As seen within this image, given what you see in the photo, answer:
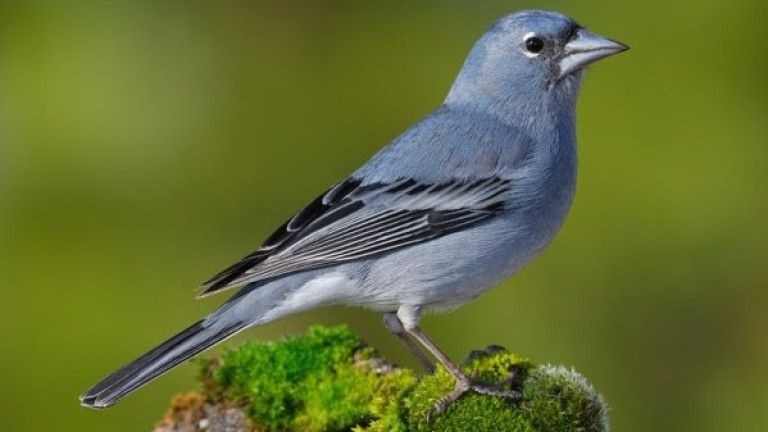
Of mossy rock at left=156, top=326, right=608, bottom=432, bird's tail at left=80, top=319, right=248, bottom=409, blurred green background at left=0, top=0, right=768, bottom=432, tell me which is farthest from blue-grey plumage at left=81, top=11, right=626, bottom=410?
blurred green background at left=0, top=0, right=768, bottom=432

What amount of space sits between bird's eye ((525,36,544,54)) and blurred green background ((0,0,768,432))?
88.0 inches

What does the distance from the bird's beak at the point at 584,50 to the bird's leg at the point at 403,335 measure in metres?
1.52

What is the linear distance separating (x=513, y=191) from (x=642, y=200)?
262 cm

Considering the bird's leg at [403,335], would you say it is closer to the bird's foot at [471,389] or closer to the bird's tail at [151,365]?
the bird's foot at [471,389]

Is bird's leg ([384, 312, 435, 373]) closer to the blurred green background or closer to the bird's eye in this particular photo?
the bird's eye

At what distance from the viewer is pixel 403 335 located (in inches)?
260

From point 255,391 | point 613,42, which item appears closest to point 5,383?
point 255,391

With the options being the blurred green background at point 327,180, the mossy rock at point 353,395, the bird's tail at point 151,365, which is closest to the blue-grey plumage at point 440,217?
the bird's tail at point 151,365

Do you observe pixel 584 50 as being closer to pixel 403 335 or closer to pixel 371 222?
pixel 371 222

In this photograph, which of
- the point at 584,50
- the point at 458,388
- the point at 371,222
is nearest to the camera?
the point at 458,388

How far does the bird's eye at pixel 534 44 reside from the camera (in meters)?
6.59

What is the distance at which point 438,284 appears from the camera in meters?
6.14

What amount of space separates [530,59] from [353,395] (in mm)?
1955

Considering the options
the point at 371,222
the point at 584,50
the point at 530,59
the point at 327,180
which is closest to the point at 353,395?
the point at 371,222
